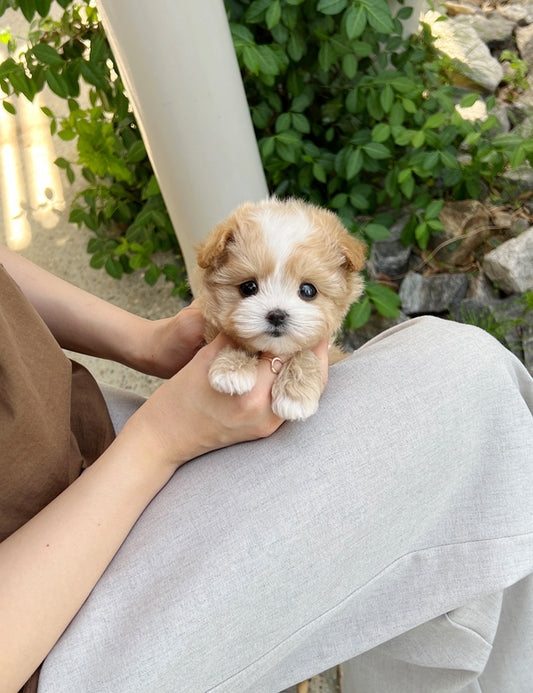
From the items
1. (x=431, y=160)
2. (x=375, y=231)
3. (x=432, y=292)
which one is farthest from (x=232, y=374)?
(x=432, y=292)

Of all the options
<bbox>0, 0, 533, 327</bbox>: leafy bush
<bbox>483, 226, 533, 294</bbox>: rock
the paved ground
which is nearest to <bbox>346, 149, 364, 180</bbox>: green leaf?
<bbox>0, 0, 533, 327</bbox>: leafy bush

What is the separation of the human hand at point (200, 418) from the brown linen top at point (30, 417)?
15 cm

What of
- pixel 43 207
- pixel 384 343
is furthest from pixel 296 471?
pixel 43 207

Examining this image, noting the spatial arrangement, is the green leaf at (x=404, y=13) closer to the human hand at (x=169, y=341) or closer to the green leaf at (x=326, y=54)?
the green leaf at (x=326, y=54)

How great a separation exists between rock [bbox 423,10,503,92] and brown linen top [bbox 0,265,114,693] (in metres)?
2.69

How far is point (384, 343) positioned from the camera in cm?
127

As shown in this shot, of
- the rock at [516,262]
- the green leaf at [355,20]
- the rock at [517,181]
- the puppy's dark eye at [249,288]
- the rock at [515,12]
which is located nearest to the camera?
the puppy's dark eye at [249,288]

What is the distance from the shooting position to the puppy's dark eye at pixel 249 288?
1.22 m

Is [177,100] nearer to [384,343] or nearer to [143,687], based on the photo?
[384,343]

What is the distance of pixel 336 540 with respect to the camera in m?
1.02

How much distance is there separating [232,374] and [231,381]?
0.01 m

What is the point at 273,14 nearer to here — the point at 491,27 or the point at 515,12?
the point at 491,27

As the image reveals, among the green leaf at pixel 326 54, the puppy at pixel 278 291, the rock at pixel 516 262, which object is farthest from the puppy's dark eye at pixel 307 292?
the rock at pixel 516 262

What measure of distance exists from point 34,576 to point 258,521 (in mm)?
384
